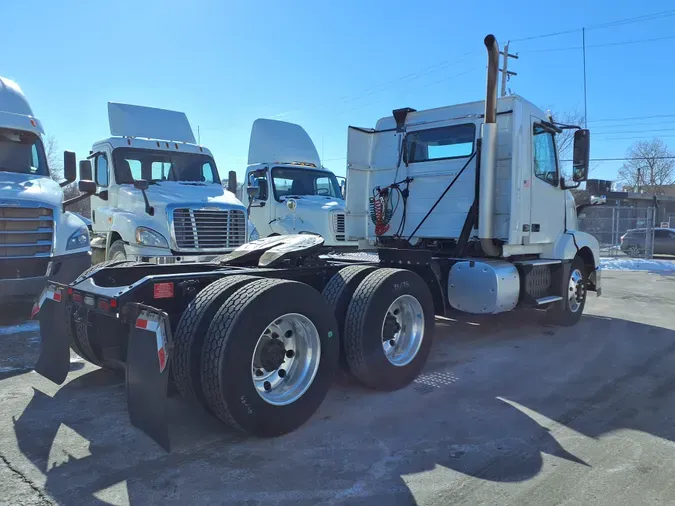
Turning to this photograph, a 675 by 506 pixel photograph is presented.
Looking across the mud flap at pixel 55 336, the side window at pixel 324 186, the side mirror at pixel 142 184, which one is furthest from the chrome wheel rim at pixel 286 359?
the side window at pixel 324 186

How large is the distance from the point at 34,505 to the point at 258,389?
1.47m

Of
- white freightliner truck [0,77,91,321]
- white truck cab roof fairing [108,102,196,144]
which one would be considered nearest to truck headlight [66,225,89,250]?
white freightliner truck [0,77,91,321]

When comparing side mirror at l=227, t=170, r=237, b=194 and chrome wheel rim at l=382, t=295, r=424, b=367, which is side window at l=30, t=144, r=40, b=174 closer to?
side mirror at l=227, t=170, r=237, b=194

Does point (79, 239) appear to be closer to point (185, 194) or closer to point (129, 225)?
point (129, 225)

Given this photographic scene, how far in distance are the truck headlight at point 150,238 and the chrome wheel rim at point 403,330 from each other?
4.59 m

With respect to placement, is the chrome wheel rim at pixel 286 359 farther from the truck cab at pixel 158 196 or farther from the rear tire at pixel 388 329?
the truck cab at pixel 158 196

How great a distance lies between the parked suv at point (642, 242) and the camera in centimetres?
2423

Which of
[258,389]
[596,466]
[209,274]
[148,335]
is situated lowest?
[596,466]

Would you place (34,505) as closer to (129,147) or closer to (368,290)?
(368,290)


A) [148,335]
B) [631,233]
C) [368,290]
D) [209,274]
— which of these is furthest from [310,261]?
[631,233]

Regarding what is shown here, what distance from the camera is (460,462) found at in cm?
351

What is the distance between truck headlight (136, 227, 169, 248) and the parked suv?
22418 mm

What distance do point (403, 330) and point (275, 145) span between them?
792 centimetres

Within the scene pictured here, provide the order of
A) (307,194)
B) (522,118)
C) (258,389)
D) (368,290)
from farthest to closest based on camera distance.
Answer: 1. (307,194)
2. (522,118)
3. (368,290)
4. (258,389)
